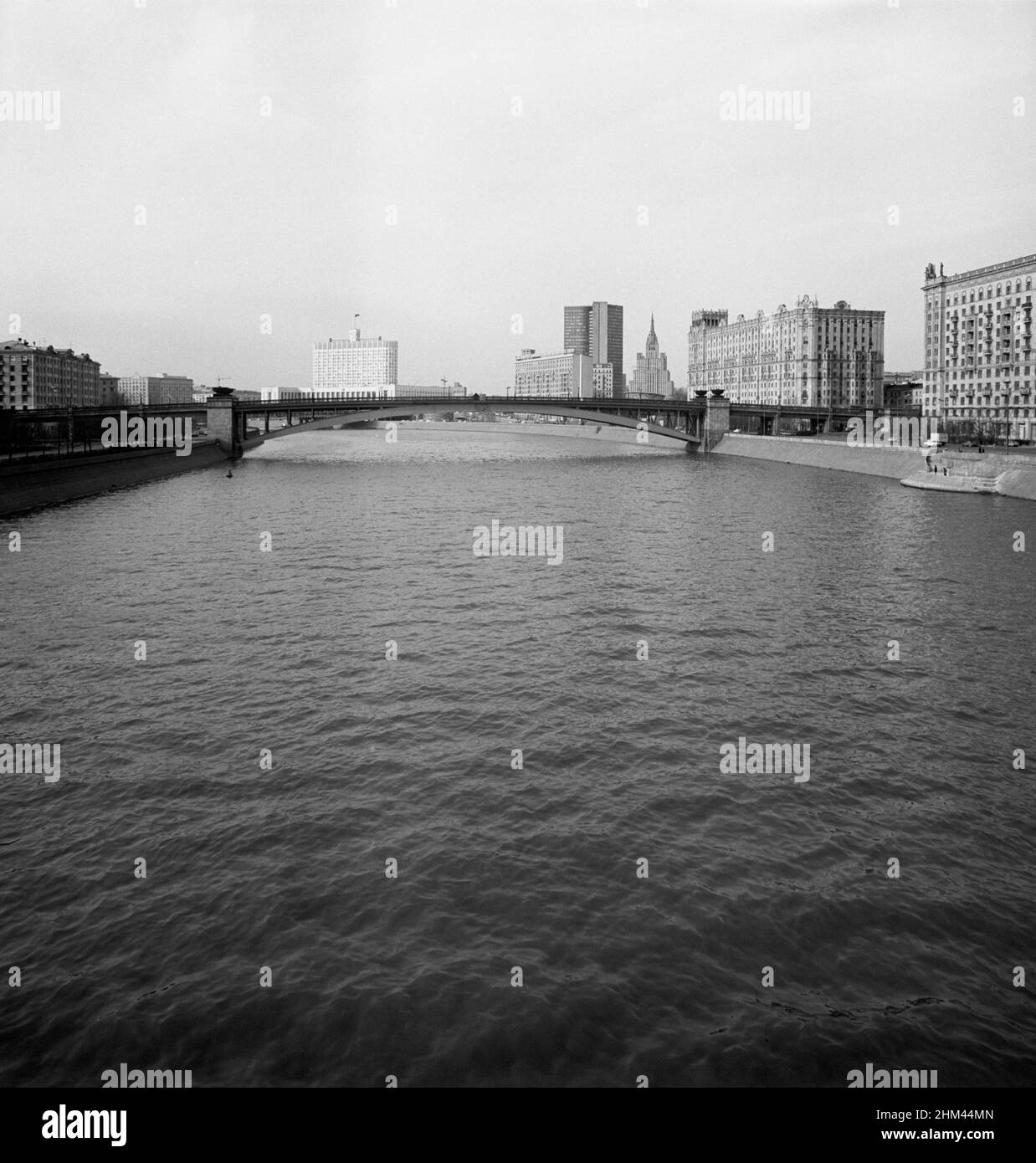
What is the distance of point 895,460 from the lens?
67938 millimetres

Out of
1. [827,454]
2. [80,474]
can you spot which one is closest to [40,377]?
[80,474]

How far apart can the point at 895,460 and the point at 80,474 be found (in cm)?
4969

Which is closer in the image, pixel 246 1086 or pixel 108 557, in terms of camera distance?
pixel 246 1086

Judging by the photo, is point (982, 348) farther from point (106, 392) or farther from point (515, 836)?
point (106, 392)

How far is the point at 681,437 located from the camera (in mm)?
106375

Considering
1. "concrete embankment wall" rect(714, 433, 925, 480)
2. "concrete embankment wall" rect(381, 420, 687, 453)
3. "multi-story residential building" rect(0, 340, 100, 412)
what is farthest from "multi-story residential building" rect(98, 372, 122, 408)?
"concrete embankment wall" rect(714, 433, 925, 480)

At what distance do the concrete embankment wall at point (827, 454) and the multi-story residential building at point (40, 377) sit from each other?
91.3 m

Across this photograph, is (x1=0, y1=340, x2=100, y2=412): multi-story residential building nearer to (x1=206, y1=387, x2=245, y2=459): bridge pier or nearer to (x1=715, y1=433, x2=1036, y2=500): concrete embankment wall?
(x1=206, y1=387, x2=245, y2=459): bridge pier

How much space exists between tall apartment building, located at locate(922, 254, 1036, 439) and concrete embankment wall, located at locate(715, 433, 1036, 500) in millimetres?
17045

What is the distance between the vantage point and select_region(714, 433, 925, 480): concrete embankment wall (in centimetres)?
6681

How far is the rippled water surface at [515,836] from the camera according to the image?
8.73 metres

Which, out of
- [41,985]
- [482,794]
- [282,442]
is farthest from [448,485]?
[282,442]
